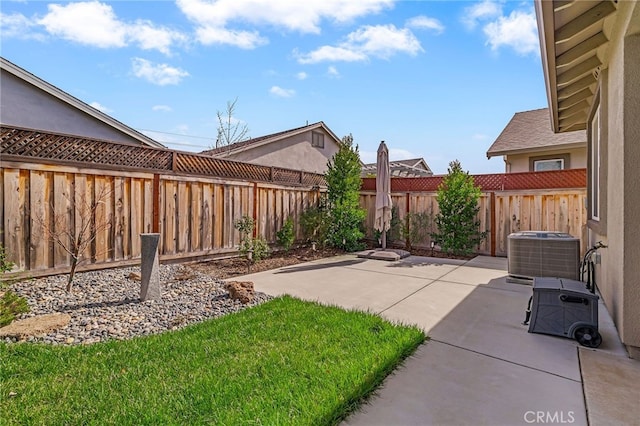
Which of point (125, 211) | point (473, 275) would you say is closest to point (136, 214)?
point (125, 211)

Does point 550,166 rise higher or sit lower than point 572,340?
higher

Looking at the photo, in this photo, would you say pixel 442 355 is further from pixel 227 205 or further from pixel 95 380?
pixel 227 205

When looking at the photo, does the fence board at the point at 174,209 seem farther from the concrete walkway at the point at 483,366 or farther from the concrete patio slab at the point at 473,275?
the concrete walkway at the point at 483,366

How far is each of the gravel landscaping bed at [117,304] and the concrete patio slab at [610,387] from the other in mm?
3534

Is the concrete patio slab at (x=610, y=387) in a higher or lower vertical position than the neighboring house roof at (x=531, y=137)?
lower

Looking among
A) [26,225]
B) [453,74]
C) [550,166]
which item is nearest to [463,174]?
[453,74]

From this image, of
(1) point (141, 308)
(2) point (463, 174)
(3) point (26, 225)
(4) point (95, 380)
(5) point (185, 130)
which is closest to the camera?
(4) point (95, 380)

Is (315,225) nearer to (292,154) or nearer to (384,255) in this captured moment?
(384,255)

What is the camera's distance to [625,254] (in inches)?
106

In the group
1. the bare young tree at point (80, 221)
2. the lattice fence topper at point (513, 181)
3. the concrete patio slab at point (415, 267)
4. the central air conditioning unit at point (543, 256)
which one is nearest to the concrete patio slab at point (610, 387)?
the central air conditioning unit at point (543, 256)

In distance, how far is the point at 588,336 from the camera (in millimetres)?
2977

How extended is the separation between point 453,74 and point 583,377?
729 cm

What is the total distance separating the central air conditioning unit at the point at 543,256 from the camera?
195 inches

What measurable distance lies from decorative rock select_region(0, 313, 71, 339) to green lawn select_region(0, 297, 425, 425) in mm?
263
